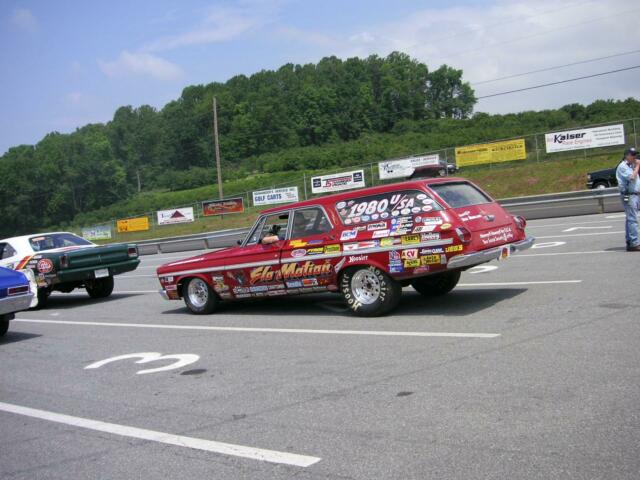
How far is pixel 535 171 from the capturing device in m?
37.1

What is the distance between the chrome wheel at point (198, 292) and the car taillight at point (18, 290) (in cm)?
257

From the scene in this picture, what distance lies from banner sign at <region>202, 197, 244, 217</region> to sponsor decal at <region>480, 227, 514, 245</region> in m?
37.1

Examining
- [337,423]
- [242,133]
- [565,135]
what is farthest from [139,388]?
[242,133]

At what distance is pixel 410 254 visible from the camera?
8414 millimetres

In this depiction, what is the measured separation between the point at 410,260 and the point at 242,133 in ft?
359

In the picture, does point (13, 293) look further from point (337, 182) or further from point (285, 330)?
point (337, 182)

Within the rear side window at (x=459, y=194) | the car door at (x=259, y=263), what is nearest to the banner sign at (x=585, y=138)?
the rear side window at (x=459, y=194)

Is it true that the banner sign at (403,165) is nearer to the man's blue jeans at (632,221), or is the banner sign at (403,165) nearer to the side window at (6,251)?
the man's blue jeans at (632,221)

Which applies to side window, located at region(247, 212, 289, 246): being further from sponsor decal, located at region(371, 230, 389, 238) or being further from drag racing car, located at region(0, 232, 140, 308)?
A: drag racing car, located at region(0, 232, 140, 308)

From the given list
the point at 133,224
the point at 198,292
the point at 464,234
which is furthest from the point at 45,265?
the point at 133,224

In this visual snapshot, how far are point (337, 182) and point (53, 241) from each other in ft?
90.6

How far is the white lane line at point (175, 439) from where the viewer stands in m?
4.52

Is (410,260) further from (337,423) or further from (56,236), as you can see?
(56,236)

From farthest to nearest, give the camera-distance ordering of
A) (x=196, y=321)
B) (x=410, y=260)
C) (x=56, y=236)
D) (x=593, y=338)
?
(x=56, y=236), (x=196, y=321), (x=410, y=260), (x=593, y=338)
